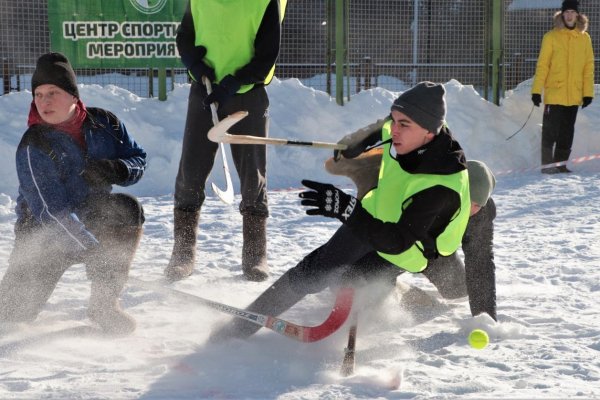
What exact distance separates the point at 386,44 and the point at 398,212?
8.58 meters

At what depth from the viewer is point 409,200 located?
320 centimetres

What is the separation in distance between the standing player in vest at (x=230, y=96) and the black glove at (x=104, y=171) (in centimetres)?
94

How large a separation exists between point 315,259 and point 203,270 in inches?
53.8

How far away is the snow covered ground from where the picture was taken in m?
2.98

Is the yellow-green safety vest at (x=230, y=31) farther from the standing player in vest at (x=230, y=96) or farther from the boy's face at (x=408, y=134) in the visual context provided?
the boy's face at (x=408, y=134)

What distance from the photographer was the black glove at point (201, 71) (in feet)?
15.0

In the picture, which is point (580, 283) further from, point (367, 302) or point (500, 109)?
A: point (500, 109)

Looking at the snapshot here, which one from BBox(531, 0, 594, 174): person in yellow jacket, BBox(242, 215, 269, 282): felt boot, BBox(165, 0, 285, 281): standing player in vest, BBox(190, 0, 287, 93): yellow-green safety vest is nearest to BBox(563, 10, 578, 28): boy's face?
BBox(531, 0, 594, 174): person in yellow jacket

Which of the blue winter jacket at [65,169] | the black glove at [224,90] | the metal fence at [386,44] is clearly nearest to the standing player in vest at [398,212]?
the blue winter jacket at [65,169]

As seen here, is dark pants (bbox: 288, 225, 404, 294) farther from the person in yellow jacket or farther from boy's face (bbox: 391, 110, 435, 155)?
the person in yellow jacket

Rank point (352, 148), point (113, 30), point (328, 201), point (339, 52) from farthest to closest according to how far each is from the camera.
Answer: point (339, 52)
point (113, 30)
point (352, 148)
point (328, 201)

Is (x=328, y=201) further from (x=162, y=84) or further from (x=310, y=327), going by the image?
(x=162, y=84)

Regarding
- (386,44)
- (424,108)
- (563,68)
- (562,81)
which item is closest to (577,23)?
(563,68)

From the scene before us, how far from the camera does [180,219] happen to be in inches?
185
